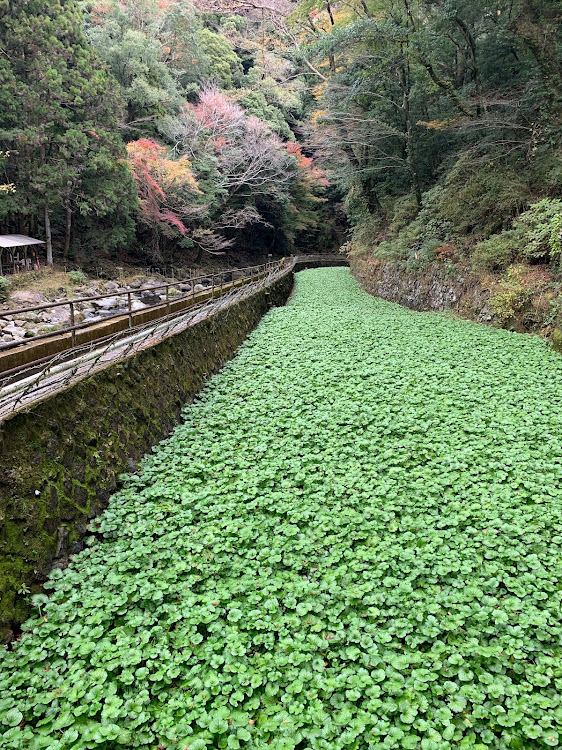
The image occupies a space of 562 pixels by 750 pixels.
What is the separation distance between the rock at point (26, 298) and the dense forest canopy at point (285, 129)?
13.3 feet

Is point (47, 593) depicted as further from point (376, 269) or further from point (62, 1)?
point (62, 1)

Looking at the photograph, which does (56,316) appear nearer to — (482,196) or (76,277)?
(76,277)

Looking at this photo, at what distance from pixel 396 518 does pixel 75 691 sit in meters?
2.86

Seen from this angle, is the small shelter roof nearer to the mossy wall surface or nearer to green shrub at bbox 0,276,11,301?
green shrub at bbox 0,276,11,301

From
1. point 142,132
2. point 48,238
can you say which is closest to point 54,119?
point 48,238

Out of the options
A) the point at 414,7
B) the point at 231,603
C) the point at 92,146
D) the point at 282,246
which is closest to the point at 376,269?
the point at 414,7

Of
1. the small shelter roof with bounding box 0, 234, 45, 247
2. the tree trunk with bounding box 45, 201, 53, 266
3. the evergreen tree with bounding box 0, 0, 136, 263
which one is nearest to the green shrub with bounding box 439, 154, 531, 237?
the evergreen tree with bounding box 0, 0, 136, 263

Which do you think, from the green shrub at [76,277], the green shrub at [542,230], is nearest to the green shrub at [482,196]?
the green shrub at [542,230]

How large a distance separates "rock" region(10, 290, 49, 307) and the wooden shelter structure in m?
2.64

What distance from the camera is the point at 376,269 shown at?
2000 centimetres

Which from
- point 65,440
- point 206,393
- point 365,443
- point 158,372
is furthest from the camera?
point 206,393

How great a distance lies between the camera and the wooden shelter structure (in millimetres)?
18641

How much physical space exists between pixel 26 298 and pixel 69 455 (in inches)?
592

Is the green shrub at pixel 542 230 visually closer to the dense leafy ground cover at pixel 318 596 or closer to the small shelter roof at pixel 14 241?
the dense leafy ground cover at pixel 318 596
